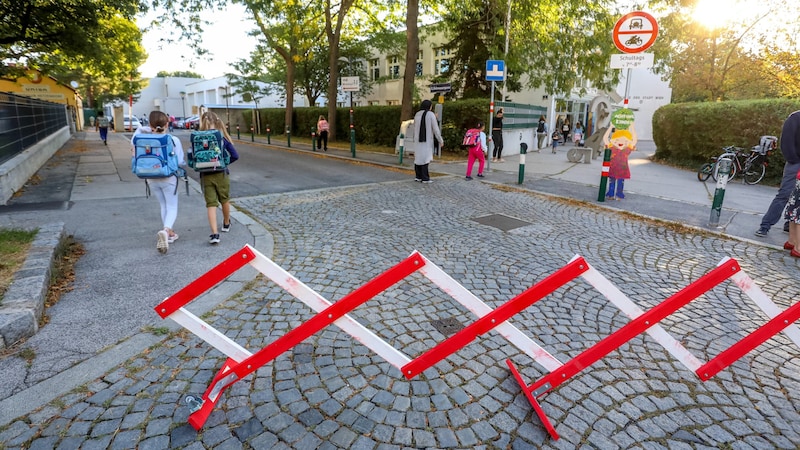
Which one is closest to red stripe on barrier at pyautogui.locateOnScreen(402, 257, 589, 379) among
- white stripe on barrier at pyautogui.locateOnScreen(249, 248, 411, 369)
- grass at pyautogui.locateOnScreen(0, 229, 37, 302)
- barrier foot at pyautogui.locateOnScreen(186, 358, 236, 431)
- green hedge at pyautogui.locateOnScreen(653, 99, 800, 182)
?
white stripe on barrier at pyautogui.locateOnScreen(249, 248, 411, 369)

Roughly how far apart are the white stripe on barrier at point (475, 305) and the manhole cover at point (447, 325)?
1017 mm

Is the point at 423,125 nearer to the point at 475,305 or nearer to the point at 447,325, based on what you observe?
the point at 447,325

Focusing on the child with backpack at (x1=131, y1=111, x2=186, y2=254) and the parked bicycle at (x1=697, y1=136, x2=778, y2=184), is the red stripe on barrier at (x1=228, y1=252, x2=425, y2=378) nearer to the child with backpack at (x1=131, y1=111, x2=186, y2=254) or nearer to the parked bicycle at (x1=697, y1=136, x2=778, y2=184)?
the child with backpack at (x1=131, y1=111, x2=186, y2=254)

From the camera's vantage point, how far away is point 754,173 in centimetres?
1243

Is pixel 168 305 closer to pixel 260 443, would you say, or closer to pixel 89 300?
pixel 260 443

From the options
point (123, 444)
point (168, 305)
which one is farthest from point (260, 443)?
point (168, 305)

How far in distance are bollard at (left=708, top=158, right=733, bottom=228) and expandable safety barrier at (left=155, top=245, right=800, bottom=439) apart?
5.10 metres

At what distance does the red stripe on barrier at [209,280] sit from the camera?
2.30 m

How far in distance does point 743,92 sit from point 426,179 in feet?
107

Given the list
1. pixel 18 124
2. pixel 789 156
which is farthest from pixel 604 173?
pixel 18 124

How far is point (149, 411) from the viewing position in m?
2.59

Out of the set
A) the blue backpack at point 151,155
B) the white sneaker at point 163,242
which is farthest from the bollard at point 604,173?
the white sneaker at point 163,242

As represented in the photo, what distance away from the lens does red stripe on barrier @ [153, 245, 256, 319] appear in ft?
7.56

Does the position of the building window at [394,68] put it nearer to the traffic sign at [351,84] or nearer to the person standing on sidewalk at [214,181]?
the traffic sign at [351,84]
